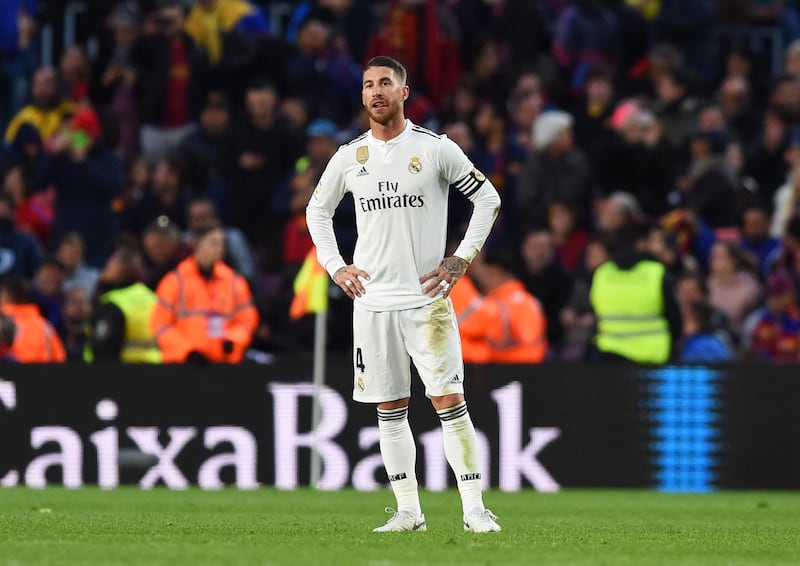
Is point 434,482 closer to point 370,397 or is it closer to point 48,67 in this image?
point 370,397

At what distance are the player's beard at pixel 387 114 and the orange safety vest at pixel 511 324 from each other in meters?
6.77

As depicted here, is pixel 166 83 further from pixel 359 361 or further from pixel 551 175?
pixel 359 361

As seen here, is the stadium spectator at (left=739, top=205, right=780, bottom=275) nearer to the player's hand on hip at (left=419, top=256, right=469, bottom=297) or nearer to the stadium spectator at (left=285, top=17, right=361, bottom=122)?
the stadium spectator at (left=285, top=17, right=361, bottom=122)

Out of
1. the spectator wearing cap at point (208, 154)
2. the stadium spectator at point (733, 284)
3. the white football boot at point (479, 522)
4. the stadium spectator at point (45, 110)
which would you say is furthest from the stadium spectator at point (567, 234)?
the white football boot at point (479, 522)

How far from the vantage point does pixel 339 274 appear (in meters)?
9.98

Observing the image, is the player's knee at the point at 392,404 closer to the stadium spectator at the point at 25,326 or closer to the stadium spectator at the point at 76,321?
the stadium spectator at the point at 25,326

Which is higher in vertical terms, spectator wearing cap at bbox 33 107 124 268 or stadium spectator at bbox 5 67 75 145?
stadium spectator at bbox 5 67 75 145

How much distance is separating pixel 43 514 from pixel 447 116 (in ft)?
35.1

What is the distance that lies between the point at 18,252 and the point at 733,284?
734 centimetres

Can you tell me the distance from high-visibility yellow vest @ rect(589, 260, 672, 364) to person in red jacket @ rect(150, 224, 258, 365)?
10.3ft

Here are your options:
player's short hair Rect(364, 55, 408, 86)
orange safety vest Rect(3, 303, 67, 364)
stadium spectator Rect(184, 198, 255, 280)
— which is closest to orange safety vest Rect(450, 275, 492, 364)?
stadium spectator Rect(184, 198, 255, 280)

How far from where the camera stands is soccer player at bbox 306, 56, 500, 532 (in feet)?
32.1

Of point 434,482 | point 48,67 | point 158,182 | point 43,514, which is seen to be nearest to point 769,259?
point 434,482

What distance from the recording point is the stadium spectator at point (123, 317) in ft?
53.7
